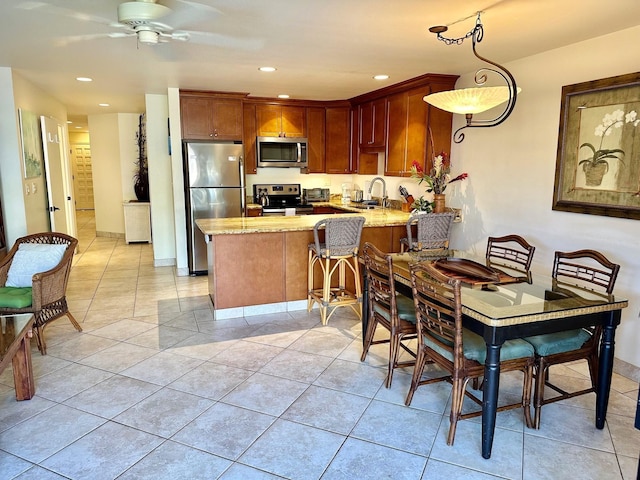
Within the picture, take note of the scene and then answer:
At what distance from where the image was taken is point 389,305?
9.51ft

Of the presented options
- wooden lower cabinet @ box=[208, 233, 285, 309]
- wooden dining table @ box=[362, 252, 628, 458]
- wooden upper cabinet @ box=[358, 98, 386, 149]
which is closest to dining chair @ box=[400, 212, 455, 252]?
wooden lower cabinet @ box=[208, 233, 285, 309]

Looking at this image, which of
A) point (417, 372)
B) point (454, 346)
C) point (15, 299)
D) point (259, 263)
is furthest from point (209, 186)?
point (454, 346)

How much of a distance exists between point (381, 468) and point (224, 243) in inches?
96.5

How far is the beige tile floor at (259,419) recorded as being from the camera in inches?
83.1

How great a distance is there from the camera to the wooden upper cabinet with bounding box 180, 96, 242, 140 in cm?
549

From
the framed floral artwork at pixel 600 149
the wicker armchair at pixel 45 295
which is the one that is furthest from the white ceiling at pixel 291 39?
the wicker armchair at pixel 45 295

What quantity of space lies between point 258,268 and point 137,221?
15.5 feet

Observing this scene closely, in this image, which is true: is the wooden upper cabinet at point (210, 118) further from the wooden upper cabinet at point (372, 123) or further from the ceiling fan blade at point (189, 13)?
the ceiling fan blade at point (189, 13)

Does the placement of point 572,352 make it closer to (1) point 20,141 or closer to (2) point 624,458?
(2) point 624,458

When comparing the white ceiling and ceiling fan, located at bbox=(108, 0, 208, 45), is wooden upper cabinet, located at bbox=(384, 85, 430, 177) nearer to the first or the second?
the white ceiling

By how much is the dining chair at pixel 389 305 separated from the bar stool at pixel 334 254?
2.51ft

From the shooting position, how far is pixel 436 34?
3076mm

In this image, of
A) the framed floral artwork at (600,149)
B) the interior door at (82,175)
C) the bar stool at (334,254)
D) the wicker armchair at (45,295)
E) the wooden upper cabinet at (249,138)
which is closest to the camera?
the framed floral artwork at (600,149)

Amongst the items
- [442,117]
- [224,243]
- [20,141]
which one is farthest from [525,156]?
[20,141]
